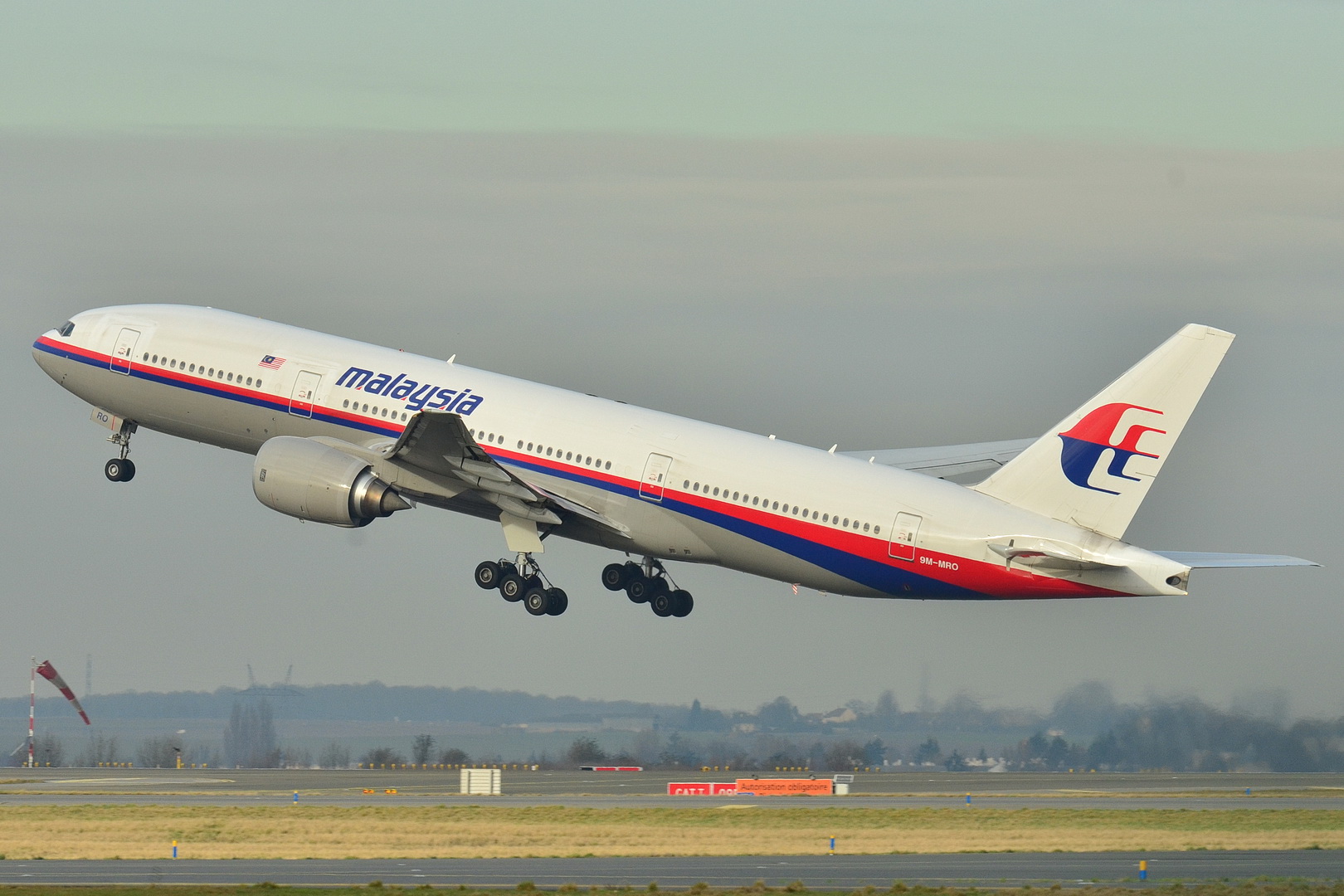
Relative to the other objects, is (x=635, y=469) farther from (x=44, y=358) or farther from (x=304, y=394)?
(x=44, y=358)

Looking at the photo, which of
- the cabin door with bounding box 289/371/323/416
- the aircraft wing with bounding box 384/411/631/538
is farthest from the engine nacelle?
the cabin door with bounding box 289/371/323/416

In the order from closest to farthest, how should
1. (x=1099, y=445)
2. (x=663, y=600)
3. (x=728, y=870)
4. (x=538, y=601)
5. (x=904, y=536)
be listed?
(x=728, y=870)
(x=1099, y=445)
(x=904, y=536)
(x=538, y=601)
(x=663, y=600)

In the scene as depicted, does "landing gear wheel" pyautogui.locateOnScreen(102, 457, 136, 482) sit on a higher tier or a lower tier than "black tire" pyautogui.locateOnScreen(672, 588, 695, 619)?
higher

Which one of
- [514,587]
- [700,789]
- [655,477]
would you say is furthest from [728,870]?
Answer: [700,789]

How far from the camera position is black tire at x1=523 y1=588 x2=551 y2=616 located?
55.7 m

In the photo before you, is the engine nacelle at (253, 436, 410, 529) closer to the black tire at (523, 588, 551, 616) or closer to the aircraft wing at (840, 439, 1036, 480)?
the black tire at (523, 588, 551, 616)

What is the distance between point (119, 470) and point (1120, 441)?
33.8 metres

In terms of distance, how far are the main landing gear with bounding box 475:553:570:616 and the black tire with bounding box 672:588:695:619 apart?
4.24m

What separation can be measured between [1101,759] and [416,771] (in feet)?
95.0

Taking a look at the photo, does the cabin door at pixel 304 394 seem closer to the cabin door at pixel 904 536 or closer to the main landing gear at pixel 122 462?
the main landing gear at pixel 122 462

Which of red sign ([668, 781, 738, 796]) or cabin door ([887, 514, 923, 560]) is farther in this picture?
red sign ([668, 781, 738, 796])

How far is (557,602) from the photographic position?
183 ft

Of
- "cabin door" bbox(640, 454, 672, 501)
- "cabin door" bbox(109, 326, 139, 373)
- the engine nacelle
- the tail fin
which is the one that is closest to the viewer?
the tail fin

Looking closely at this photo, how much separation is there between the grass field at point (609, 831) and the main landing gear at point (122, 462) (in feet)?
41.4
